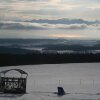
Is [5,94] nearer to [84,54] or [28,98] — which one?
[28,98]

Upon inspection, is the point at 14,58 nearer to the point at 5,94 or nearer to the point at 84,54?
the point at 84,54

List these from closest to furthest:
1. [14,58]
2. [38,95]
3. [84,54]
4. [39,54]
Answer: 1. [38,95]
2. [14,58]
3. [39,54]
4. [84,54]

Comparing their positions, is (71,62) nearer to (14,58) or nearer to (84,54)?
(84,54)

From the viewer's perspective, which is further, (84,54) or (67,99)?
(84,54)

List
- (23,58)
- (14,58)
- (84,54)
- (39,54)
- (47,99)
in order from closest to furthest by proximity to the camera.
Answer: (47,99)
(14,58)
(23,58)
(39,54)
(84,54)

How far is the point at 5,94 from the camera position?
22.0 meters

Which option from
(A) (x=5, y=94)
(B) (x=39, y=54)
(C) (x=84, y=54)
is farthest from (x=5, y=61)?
(A) (x=5, y=94)

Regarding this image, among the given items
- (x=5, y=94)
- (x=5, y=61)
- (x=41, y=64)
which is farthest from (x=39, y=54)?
(x=5, y=94)

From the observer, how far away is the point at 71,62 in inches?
3922

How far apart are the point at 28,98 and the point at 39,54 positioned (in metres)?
77.7

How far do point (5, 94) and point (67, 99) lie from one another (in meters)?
3.62

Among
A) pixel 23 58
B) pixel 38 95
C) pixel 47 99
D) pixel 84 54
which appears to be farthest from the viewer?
pixel 84 54

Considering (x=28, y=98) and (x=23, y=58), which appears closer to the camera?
(x=28, y=98)

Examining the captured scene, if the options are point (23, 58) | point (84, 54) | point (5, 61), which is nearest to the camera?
point (5, 61)
